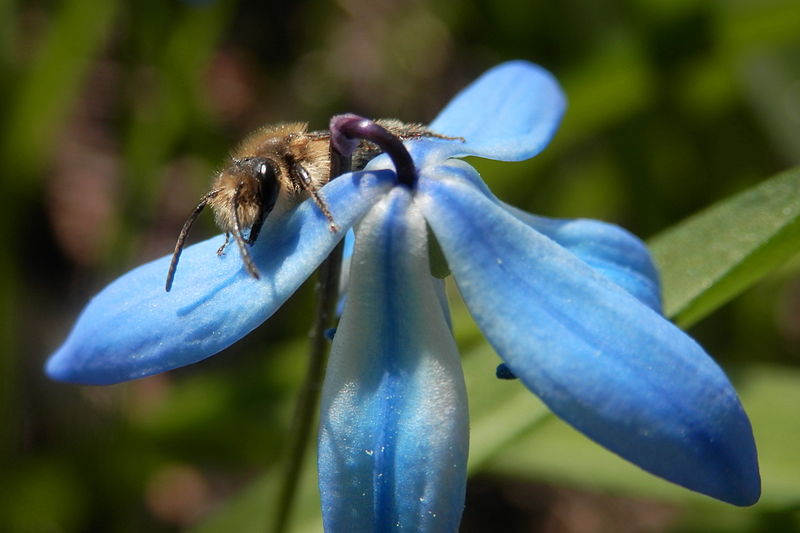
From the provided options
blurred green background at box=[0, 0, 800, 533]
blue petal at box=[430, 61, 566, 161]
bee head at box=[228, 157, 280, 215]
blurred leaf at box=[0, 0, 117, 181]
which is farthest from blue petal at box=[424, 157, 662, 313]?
blurred leaf at box=[0, 0, 117, 181]

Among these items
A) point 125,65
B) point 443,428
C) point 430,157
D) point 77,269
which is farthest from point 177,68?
point 443,428

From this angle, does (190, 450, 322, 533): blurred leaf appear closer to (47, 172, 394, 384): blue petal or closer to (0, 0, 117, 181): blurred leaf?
(47, 172, 394, 384): blue petal

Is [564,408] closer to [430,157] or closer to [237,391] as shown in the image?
[430,157]

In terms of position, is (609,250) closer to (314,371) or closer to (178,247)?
(314,371)

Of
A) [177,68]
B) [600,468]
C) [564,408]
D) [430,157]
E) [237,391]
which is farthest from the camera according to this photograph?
[177,68]

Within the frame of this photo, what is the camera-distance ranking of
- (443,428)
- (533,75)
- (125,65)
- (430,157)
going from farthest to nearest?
(125,65) → (533,75) → (430,157) → (443,428)

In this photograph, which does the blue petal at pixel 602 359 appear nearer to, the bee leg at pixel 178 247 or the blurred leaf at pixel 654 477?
the bee leg at pixel 178 247
